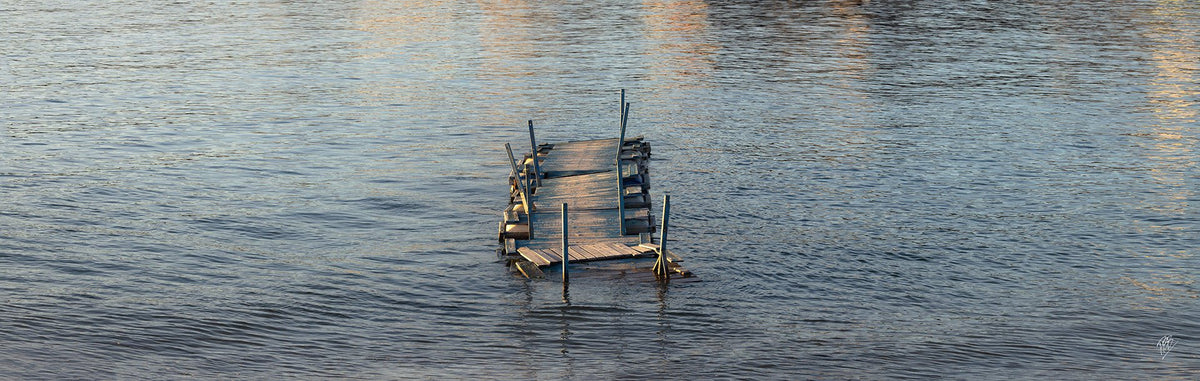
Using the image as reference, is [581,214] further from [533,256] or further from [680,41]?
[680,41]

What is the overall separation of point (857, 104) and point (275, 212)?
30.5 meters

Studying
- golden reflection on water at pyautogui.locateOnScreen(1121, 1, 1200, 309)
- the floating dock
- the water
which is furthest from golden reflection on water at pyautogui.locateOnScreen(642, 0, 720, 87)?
the floating dock

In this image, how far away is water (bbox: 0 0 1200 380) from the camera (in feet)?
83.7

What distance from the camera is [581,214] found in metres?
32.4

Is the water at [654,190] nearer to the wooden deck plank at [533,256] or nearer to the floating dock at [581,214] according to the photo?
the wooden deck plank at [533,256]

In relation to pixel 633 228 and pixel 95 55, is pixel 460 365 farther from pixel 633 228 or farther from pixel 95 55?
pixel 95 55

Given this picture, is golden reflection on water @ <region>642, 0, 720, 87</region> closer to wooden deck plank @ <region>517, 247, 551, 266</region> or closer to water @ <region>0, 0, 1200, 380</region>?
water @ <region>0, 0, 1200, 380</region>

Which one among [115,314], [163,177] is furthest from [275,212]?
[115,314]
